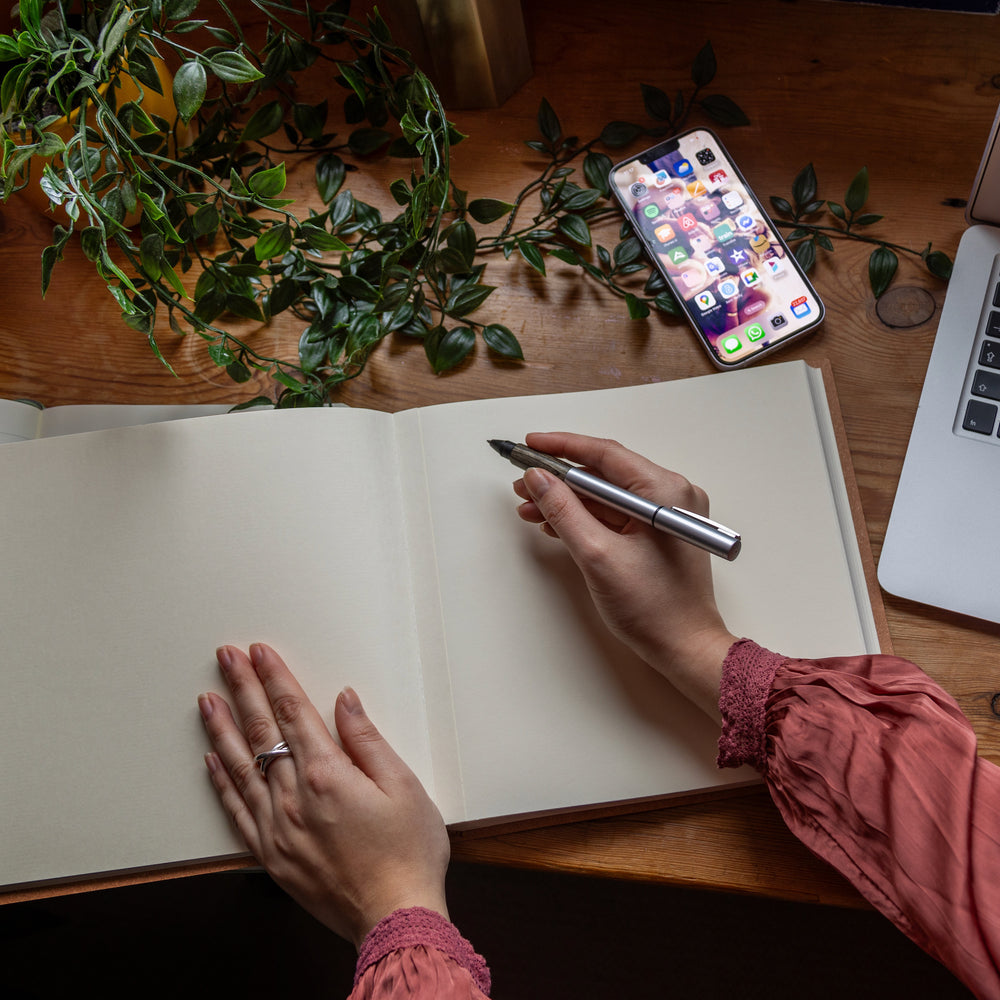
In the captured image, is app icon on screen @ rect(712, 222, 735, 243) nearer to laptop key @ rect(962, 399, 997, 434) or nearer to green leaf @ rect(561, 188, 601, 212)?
green leaf @ rect(561, 188, 601, 212)

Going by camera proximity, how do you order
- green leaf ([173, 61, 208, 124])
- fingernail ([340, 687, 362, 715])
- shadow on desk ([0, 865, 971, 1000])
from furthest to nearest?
shadow on desk ([0, 865, 971, 1000]), fingernail ([340, 687, 362, 715]), green leaf ([173, 61, 208, 124])

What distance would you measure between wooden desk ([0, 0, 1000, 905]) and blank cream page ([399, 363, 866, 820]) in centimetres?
4

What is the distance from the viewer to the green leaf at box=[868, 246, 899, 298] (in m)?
0.68

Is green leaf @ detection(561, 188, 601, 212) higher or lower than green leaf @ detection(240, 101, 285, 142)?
lower

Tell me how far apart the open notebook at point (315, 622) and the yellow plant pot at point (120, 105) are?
197mm

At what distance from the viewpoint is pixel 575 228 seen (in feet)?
2.27

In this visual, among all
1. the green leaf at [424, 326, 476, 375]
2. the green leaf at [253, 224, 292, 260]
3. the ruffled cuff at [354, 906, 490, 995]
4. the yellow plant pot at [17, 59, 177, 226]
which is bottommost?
the ruffled cuff at [354, 906, 490, 995]

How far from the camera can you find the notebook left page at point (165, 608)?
563mm

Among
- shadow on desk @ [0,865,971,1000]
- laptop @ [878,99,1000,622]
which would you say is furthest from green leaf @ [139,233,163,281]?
shadow on desk @ [0,865,971,1000]

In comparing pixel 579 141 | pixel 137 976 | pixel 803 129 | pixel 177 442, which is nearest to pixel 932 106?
pixel 803 129

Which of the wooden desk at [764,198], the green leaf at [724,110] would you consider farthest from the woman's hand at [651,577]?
the green leaf at [724,110]

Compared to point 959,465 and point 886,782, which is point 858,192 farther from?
point 886,782

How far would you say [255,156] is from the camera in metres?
0.72

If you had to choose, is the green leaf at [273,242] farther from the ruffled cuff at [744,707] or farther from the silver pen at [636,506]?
the ruffled cuff at [744,707]
